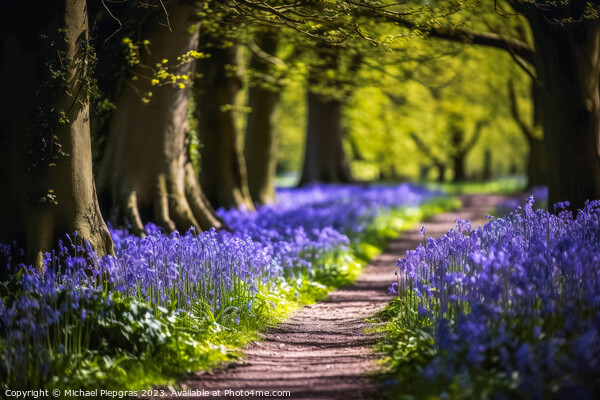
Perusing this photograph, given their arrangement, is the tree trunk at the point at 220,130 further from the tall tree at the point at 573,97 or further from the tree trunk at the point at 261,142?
the tall tree at the point at 573,97

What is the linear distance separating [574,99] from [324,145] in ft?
54.8

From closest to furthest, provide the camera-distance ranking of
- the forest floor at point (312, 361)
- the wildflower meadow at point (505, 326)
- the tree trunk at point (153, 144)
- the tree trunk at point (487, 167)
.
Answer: the wildflower meadow at point (505, 326), the forest floor at point (312, 361), the tree trunk at point (153, 144), the tree trunk at point (487, 167)

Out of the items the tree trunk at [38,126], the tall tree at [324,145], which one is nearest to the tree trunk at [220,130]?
the tree trunk at [38,126]

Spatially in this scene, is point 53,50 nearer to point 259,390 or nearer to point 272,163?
point 259,390

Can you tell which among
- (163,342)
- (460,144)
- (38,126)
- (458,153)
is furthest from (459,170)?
(163,342)

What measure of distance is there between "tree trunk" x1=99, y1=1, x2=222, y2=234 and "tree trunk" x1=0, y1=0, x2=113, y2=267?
2814 millimetres

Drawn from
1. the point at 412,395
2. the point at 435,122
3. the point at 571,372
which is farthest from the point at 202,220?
the point at 435,122

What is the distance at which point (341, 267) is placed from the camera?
11109mm

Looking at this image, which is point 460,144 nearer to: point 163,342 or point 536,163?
point 536,163

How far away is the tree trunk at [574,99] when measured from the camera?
33.7 feet

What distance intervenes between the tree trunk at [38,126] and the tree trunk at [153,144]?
9.23 feet

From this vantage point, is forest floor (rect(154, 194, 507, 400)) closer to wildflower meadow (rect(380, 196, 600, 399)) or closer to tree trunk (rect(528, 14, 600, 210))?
wildflower meadow (rect(380, 196, 600, 399))

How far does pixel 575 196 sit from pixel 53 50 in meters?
7.70

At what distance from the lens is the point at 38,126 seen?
6.87 meters
